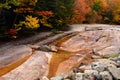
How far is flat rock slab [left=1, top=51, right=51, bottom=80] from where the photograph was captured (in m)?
18.9

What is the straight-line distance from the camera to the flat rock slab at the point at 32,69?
62.0ft

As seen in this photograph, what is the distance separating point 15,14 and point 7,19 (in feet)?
3.71

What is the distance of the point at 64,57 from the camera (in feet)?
81.2

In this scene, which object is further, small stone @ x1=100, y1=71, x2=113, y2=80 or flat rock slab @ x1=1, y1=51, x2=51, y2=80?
flat rock slab @ x1=1, y1=51, x2=51, y2=80

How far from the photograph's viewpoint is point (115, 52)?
25.6 meters

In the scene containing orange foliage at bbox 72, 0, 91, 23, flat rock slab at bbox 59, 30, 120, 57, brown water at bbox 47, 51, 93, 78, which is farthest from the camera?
orange foliage at bbox 72, 0, 91, 23

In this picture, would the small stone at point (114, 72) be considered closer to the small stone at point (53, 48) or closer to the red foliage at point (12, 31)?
the small stone at point (53, 48)

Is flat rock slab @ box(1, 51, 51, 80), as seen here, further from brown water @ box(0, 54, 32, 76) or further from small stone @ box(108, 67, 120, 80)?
small stone @ box(108, 67, 120, 80)

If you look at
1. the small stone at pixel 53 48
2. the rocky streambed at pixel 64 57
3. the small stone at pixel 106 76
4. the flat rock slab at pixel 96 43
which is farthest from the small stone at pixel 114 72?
the small stone at pixel 53 48

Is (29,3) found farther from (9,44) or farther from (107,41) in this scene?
(107,41)

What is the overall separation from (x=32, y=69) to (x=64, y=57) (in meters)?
5.21

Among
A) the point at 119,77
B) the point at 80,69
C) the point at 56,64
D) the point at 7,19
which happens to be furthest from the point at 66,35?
the point at 119,77

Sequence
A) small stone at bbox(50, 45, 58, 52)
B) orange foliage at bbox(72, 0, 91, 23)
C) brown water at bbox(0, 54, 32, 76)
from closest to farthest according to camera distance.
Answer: brown water at bbox(0, 54, 32, 76)
small stone at bbox(50, 45, 58, 52)
orange foliage at bbox(72, 0, 91, 23)

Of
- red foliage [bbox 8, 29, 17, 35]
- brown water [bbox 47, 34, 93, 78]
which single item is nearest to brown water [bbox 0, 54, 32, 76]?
brown water [bbox 47, 34, 93, 78]
